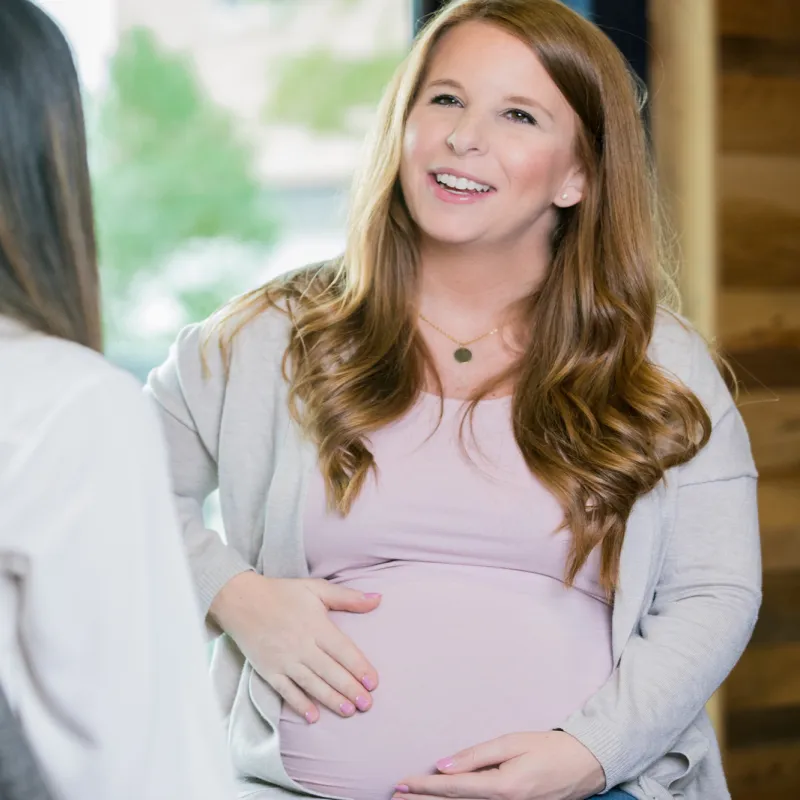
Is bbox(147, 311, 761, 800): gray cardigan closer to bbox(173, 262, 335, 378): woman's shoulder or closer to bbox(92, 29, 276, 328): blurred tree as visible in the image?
bbox(173, 262, 335, 378): woman's shoulder

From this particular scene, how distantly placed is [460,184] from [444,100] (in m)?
0.13

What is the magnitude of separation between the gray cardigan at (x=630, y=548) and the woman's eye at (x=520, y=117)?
0.35 metres

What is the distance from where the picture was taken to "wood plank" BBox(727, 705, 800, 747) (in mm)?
2512

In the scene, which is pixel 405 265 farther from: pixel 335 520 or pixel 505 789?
Result: pixel 505 789

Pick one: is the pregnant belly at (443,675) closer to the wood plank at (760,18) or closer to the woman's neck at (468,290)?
the woman's neck at (468,290)

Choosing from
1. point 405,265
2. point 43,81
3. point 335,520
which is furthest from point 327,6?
point 43,81

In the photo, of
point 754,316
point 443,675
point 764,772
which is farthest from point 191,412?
point 764,772

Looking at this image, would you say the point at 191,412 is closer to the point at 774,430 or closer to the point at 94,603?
the point at 94,603

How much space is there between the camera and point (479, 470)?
1.55 metres

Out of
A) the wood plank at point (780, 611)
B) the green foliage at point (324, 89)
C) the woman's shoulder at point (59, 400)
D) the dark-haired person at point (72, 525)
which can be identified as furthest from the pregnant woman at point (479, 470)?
the green foliage at point (324, 89)

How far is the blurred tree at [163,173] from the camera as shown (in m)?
5.10

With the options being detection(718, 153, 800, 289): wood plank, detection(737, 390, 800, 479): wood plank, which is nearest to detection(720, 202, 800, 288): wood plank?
detection(718, 153, 800, 289): wood plank

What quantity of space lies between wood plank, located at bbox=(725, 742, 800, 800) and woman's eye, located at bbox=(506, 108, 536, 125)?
1496 mm

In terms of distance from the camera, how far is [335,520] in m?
1.55
